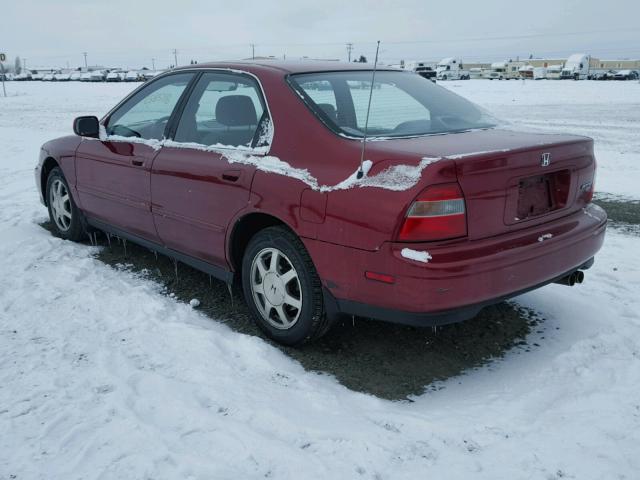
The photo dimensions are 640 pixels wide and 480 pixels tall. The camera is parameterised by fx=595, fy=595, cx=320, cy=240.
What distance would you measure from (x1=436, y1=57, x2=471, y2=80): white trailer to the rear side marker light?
245 feet

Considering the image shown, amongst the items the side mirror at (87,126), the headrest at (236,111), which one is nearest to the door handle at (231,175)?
the headrest at (236,111)

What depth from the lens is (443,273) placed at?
2643 millimetres

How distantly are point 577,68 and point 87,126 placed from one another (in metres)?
76.3

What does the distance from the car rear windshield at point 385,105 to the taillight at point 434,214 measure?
0.65 m

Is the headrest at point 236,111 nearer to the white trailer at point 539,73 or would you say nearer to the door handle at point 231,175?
the door handle at point 231,175

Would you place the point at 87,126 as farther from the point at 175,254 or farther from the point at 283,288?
the point at 283,288

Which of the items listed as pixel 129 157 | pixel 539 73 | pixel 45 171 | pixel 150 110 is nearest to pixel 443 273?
pixel 129 157

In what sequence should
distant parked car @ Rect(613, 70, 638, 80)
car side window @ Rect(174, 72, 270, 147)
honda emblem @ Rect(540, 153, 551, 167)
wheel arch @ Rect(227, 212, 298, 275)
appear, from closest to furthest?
honda emblem @ Rect(540, 153, 551, 167)
wheel arch @ Rect(227, 212, 298, 275)
car side window @ Rect(174, 72, 270, 147)
distant parked car @ Rect(613, 70, 638, 80)

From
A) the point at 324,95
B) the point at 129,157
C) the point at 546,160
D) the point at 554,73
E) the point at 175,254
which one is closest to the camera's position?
the point at 546,160

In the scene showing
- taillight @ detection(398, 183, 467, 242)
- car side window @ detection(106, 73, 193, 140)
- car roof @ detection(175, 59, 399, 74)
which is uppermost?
car roof @ detection(175, 59, 399, 74)

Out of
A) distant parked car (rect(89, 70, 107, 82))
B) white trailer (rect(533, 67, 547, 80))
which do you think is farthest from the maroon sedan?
distant parked car (rect(89, 70, 107, 82))

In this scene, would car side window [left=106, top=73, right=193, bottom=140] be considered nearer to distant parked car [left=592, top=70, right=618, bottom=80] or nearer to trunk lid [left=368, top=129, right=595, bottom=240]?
trunk lid [left=368, top=129, right=595, bottom=240]

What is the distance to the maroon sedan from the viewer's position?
106 inches

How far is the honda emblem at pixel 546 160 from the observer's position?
295 cm
